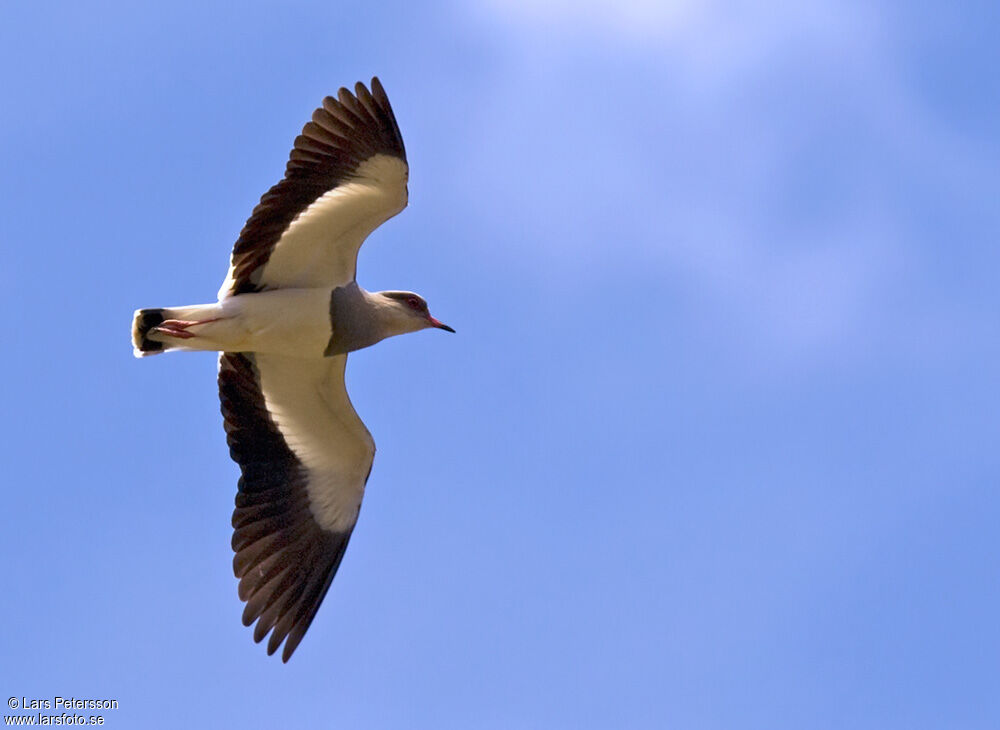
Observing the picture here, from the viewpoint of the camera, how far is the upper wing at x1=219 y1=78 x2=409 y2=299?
35.0 feet

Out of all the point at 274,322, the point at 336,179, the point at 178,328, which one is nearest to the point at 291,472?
the point at 274,322

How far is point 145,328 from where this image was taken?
10898mm

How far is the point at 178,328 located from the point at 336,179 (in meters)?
1.49

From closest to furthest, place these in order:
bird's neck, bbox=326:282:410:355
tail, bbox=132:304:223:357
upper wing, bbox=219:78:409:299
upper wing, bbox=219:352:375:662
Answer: upper wing, bbox=219:78:409:299 < tail, bbox=132:304:223:357 < bird's neck, bbox=326:282:410:355 < upper wing, bbox=219:352:375:662

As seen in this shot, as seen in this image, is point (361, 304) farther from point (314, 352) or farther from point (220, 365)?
point (220, 365)

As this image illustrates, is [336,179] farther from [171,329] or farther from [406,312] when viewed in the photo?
[171,329]

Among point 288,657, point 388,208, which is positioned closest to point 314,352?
point 388,208

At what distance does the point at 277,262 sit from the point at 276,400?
116cm

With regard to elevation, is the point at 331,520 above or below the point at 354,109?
below

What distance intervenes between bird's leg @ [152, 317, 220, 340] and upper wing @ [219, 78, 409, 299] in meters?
0.61

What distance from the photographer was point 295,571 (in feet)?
36.8

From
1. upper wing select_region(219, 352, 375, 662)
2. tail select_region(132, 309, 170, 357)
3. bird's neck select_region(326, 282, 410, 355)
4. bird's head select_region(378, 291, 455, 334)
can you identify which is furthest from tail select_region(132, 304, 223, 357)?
bird's head select_region(378, 291, 455, 334)

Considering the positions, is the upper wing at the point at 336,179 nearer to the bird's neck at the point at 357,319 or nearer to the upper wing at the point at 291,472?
the bird's neck at the point at 357,319

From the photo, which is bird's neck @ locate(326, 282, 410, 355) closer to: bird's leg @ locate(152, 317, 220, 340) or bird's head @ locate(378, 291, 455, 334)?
bird's head @ locate(378, 291, 455, 334)
